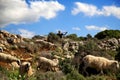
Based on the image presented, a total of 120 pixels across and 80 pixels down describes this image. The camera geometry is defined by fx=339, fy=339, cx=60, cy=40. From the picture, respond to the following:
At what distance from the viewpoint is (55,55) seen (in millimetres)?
35781

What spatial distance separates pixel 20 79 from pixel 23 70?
18.4 ft

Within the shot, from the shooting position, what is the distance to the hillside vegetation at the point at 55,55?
59.6ft

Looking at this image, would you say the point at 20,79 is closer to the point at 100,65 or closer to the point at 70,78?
the point at 70,78

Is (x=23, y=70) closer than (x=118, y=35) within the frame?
Yes

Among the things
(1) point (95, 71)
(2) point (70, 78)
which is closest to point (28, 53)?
(1) point (95, 71)

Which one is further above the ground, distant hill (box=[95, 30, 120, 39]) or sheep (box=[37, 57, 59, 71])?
distant hill (box=[95, 30, 120, 39])

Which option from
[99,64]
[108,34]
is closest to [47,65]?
[99,64]

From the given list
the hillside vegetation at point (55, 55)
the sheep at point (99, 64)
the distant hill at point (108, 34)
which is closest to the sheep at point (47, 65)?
the hillside vegetation at point (55, 55)

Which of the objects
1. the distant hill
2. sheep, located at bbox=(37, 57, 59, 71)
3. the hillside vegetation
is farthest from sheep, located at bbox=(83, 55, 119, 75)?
the distant hill

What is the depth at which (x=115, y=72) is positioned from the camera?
2188 cm

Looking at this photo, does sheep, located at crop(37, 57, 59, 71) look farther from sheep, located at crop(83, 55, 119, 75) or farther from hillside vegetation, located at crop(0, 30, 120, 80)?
sheep, located at crop(83, 55, 119, 75)

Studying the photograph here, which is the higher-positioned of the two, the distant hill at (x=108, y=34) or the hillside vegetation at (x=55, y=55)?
the distant hill at (x=108, y=34)

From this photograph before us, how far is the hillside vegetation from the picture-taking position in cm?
1816

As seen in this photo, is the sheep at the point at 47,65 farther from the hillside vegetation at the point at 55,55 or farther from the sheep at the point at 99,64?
the sheep at the point at 99,64
